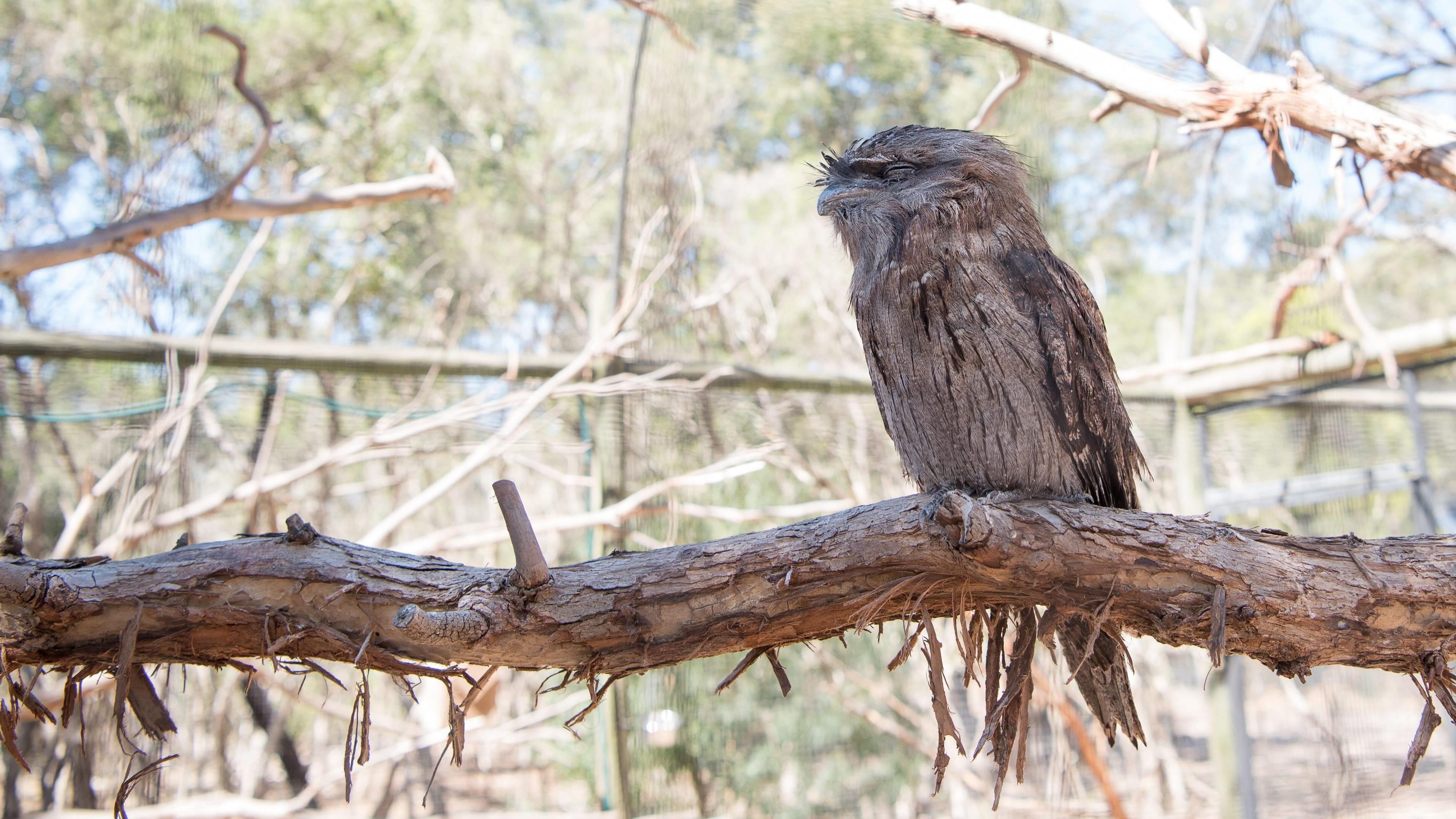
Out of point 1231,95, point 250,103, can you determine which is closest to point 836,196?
point 1231,95

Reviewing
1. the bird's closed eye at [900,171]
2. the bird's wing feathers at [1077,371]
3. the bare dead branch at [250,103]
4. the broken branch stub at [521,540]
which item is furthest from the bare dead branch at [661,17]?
the broken branch stub at [521,540]

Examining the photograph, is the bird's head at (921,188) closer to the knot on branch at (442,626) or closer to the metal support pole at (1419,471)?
the knot on branch at (442,626)

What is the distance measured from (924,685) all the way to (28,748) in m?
5.76

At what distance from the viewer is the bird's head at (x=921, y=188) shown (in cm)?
A: 189

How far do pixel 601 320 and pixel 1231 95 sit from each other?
2370 mm

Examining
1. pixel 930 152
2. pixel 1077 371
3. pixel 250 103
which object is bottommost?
pixel 1077 371

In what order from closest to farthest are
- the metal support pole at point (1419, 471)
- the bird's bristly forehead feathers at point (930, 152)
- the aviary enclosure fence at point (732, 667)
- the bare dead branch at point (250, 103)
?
the bird's bristly forehead feathers at point (930, 152) < the bare dead branch at point (250, 103) < the aviary enclosure fence at point (732, 667) < the metal support pole at point (1419, 471)

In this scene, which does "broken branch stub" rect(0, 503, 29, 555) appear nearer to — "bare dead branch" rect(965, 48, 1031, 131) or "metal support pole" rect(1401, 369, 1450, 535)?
"bare dead branch" rect(965, 48, 1031, 131)

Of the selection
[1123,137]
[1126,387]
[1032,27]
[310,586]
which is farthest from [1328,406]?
[1123,137]

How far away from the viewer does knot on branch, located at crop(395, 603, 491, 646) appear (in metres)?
1.42

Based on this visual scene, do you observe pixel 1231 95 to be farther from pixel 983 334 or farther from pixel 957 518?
pixel 957 518

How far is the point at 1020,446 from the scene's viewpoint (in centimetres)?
188

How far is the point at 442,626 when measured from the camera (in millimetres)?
1425

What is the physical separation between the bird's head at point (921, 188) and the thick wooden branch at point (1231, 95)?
91 cm
